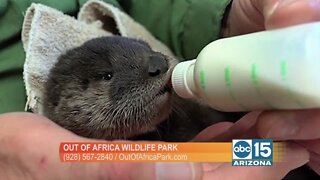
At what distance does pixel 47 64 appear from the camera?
1.13 m

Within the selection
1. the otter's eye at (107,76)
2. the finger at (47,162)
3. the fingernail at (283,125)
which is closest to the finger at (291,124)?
the fingernail at (283,125)

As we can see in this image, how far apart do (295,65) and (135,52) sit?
1.51ft

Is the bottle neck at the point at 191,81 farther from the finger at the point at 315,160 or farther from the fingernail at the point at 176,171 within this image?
the finger at the point at 315,160

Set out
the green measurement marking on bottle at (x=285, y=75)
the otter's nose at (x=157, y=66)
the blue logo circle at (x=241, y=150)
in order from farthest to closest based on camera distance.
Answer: the otter's nose at (x=157, y=66), the blue logo circle at (x=241, y=150), the green measurement marking on bottle at (x=285, y=75)

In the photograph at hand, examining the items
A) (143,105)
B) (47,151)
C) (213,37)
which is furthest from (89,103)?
(213,37)

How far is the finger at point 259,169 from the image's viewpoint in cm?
71

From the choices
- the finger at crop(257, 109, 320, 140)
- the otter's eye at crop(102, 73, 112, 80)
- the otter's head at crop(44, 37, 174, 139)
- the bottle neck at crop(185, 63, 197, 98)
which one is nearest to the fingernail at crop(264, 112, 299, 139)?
the finger at crop(257, 109, 320, 140)

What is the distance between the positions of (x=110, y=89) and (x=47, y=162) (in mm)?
240

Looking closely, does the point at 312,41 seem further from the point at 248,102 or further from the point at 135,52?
the point at 135,52

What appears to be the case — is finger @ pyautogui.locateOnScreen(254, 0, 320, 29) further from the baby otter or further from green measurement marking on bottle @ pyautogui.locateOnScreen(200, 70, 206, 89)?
the baby otter

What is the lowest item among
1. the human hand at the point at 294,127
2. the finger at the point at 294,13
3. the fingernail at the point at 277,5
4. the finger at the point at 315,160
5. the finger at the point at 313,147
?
the finger at the point at 315,160

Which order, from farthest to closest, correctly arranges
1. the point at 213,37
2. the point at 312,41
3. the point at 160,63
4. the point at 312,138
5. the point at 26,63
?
the point at 213,37, the point at 26,63, the point at 160,63, the point at 312,138, the point at 312,41

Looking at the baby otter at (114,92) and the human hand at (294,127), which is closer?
the human hand at (294,127)

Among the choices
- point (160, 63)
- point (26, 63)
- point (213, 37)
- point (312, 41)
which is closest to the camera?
point (312, 41)
